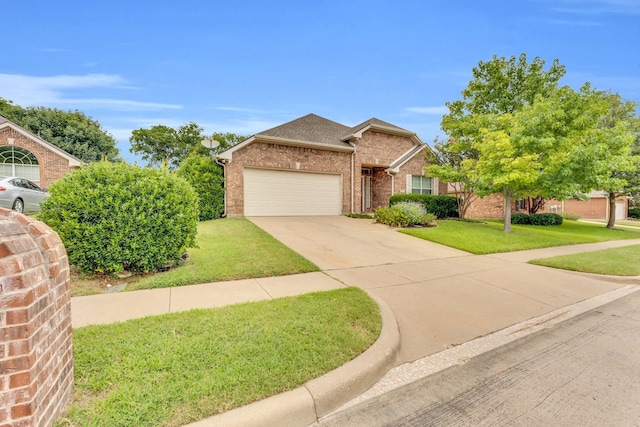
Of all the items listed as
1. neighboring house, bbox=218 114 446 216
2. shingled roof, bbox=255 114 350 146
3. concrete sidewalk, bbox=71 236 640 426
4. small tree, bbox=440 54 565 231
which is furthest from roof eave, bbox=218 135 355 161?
concrete sidewalk, bbox=71 236 640 426

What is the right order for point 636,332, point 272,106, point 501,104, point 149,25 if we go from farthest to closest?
point 272,106, point 501,104, point 149,25, point 636,332

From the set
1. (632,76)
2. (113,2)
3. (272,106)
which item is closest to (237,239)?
(113,2)

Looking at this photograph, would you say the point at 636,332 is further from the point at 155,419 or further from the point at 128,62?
the point at 128,62

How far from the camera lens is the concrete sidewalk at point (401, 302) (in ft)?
7.06

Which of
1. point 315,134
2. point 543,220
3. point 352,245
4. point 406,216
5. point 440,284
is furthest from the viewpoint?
point 543,220

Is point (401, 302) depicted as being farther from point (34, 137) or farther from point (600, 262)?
point (34, 137)

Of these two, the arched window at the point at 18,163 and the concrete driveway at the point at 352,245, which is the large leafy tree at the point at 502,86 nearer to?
the concrete driveway at the point at 352,245

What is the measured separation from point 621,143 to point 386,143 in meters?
10.3

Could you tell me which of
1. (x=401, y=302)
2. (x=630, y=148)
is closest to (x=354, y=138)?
(x=401, y=302)

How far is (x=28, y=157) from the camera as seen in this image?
15867 millimetres

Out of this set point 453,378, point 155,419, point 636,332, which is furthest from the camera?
point 636,332

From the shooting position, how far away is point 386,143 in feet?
56.7

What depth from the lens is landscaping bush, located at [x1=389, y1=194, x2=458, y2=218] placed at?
14.9 meters

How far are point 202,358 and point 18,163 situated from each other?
21.3m
